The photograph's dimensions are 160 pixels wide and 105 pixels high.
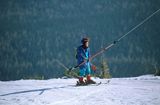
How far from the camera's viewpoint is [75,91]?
1309cm

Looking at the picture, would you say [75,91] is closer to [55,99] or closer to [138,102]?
[55,99]

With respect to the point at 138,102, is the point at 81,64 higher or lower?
higher

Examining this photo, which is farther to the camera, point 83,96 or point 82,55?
point 82,55

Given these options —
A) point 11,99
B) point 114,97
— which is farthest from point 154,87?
point 11,99

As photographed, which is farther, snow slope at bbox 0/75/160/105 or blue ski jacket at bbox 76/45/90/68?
blue ski jacket at bbox 76/45/90/68

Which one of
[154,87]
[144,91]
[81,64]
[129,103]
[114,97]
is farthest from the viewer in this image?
[81,64]

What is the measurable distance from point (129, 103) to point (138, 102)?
0.26 m

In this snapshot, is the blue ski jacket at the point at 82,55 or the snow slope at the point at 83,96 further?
the blue ski jacket at the point at 82,55

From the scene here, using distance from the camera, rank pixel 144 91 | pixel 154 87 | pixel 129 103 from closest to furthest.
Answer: pixel 129 103 < pixel 144 91 < pixel 154 87

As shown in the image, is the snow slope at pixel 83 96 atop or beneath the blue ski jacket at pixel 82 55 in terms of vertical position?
beneath

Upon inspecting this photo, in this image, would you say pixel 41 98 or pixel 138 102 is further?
pixel 41 98

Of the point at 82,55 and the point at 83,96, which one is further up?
the point at 82,55

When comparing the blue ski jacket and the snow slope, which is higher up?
the blue ski jacket

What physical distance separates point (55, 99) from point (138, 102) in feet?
8.12
